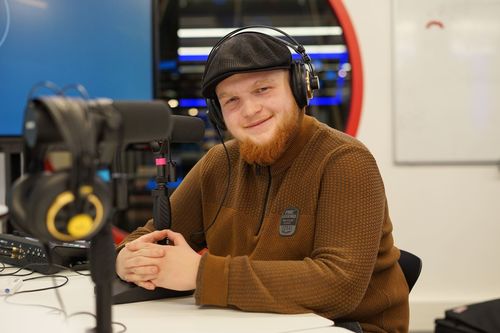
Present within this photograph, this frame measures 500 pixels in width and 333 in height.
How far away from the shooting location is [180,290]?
3.76 feet

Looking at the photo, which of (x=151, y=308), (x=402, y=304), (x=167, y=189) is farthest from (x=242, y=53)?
(x=402, y=304)

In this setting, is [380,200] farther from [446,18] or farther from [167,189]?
[446,18]

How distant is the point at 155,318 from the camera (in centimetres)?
106

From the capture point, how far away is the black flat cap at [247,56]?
1.23m

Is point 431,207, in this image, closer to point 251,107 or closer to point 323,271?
point 251,107

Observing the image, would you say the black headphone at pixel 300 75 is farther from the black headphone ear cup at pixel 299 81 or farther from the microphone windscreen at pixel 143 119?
the microphone windscreen at pixel 143 119

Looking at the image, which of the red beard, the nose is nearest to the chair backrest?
the red beard

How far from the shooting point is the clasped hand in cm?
111

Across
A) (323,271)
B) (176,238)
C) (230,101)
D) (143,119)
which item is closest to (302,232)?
(323,271)

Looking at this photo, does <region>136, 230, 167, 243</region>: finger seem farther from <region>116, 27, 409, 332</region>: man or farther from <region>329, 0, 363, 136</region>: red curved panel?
<region>329, 0, 363, 136</region>: red curved panel

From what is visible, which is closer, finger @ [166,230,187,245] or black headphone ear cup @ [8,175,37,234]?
black headphone ear cup @ [8,175,37,234]

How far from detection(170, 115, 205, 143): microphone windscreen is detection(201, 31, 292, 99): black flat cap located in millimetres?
107

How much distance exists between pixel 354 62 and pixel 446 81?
52 centimetres

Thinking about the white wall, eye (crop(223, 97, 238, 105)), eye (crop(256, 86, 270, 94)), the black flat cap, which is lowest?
the white wall
